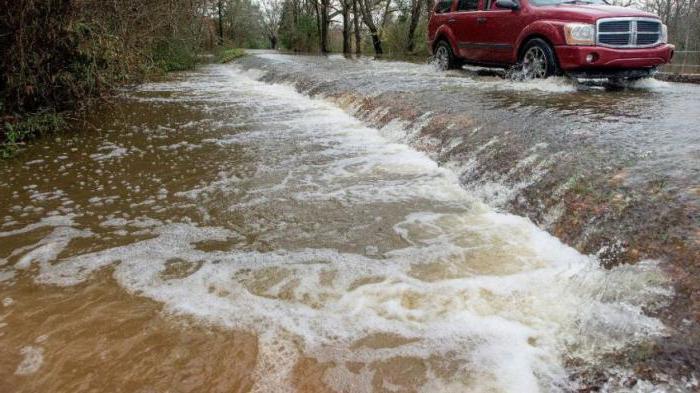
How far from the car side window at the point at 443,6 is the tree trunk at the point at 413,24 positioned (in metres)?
13.9

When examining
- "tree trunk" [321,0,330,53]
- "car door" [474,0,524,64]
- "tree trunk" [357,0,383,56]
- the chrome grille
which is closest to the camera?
the chrome grille

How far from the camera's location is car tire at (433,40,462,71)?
11586 mm

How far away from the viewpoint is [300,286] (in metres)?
3.21

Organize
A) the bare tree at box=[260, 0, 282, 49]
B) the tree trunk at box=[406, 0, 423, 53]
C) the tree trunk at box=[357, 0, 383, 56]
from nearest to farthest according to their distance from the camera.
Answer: the tree trunk at box=[406, 0, 423, 53], the tree trunk at box=[357, 0, 383, 56], the bare tree at box=[260, 0, 282, 49]

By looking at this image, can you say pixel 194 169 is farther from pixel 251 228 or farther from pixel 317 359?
pixel 317 359

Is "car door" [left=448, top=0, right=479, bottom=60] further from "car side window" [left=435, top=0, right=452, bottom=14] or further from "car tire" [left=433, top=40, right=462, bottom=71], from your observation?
"car tire" [left=433, top=40, right=462, bottom=71]

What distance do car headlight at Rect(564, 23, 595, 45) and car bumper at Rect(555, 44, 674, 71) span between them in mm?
84

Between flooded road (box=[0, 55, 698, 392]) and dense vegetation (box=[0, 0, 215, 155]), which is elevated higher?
dense vegetation (box=[0, 0, 215, 155])

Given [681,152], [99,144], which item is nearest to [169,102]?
[99,144]

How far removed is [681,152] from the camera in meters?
4.25

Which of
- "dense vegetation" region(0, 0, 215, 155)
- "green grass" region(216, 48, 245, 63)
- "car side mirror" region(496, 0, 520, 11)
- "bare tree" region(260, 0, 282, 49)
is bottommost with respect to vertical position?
"dense vegetation" region(0, 0, 215, 155)

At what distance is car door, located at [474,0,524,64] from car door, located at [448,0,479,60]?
13 centimetres

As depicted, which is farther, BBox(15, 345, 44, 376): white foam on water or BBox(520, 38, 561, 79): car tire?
BBox(520, 38, 561, 79): car tire

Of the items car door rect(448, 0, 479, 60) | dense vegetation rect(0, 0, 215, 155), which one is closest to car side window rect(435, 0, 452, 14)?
car door rect(448, 0, 479, 60)
